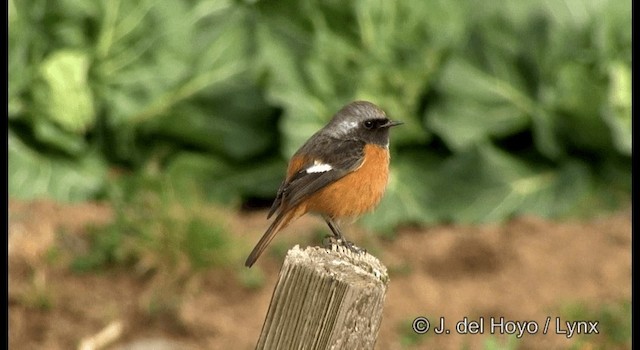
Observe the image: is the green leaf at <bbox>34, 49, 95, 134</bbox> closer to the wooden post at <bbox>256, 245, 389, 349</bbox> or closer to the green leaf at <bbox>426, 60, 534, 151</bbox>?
the green leaf at <bbox>426, 60, 534, 151</bbox>

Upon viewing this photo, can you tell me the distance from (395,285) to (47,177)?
2.46m

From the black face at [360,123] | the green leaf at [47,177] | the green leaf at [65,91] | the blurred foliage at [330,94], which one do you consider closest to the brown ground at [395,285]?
the green leaf at [47,177]

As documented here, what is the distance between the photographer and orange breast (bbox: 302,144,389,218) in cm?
442

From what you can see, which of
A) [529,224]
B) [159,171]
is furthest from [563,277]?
[159,171]

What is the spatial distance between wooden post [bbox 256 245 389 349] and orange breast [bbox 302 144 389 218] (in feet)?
4.04

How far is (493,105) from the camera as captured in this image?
7.44 metres

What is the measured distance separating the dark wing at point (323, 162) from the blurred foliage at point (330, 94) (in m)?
2.61

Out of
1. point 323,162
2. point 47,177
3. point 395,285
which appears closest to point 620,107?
point 395,285

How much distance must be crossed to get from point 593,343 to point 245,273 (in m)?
1.93

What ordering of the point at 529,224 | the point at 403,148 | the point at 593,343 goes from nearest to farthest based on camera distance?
the point at 593,343 < the point at 529,224 < the point at 403,148

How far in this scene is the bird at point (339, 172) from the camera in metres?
4.30

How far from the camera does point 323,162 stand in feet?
14.3

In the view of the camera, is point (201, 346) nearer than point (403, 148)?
Yes

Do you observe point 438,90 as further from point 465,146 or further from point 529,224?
point 529,224
